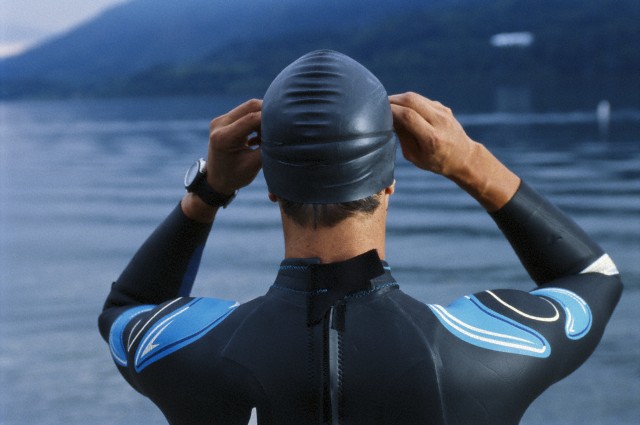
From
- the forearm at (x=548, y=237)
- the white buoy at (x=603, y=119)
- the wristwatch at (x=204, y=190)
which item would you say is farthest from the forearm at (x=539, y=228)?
the white buoy at (x=603, y=119)

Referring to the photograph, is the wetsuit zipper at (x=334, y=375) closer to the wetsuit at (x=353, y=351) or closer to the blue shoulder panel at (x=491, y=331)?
the wetsuit at (x=353, y=351)

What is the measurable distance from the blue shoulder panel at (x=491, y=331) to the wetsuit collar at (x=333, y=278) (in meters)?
0.15

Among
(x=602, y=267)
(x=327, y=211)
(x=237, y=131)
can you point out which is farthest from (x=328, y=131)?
(x=602, y=267)

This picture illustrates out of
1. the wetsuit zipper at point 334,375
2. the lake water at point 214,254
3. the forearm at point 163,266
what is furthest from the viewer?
the lake water at point 214,254

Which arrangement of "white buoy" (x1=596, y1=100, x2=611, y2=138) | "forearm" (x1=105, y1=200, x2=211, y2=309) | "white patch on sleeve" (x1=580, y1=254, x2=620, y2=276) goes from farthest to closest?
"white buoy" (x1=596, y1=100, x2=611, y2=138), "forearm" (x1=105, y1=200, x2=211, y2=309), "white patch on sleeve" (x1=580, y1=254, x2=620, y2=276)

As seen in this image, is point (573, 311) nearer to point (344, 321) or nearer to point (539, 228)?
point (539, 228)

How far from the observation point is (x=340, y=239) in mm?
1965

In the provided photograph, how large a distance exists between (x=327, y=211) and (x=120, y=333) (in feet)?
2.00

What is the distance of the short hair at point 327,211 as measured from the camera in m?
1.96

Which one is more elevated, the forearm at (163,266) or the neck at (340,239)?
the neck at (340,239)

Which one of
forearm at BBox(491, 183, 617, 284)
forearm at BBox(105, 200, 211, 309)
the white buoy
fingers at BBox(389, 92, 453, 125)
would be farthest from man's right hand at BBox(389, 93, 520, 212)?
the white buoy

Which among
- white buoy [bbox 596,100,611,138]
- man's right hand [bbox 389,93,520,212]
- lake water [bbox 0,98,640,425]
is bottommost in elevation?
white buoy [bbox 596,100,611,138]

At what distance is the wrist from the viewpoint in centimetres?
239

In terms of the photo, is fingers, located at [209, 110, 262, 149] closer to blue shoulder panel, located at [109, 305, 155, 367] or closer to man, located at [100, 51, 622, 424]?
man, located at [100, 51, 622, 424]
